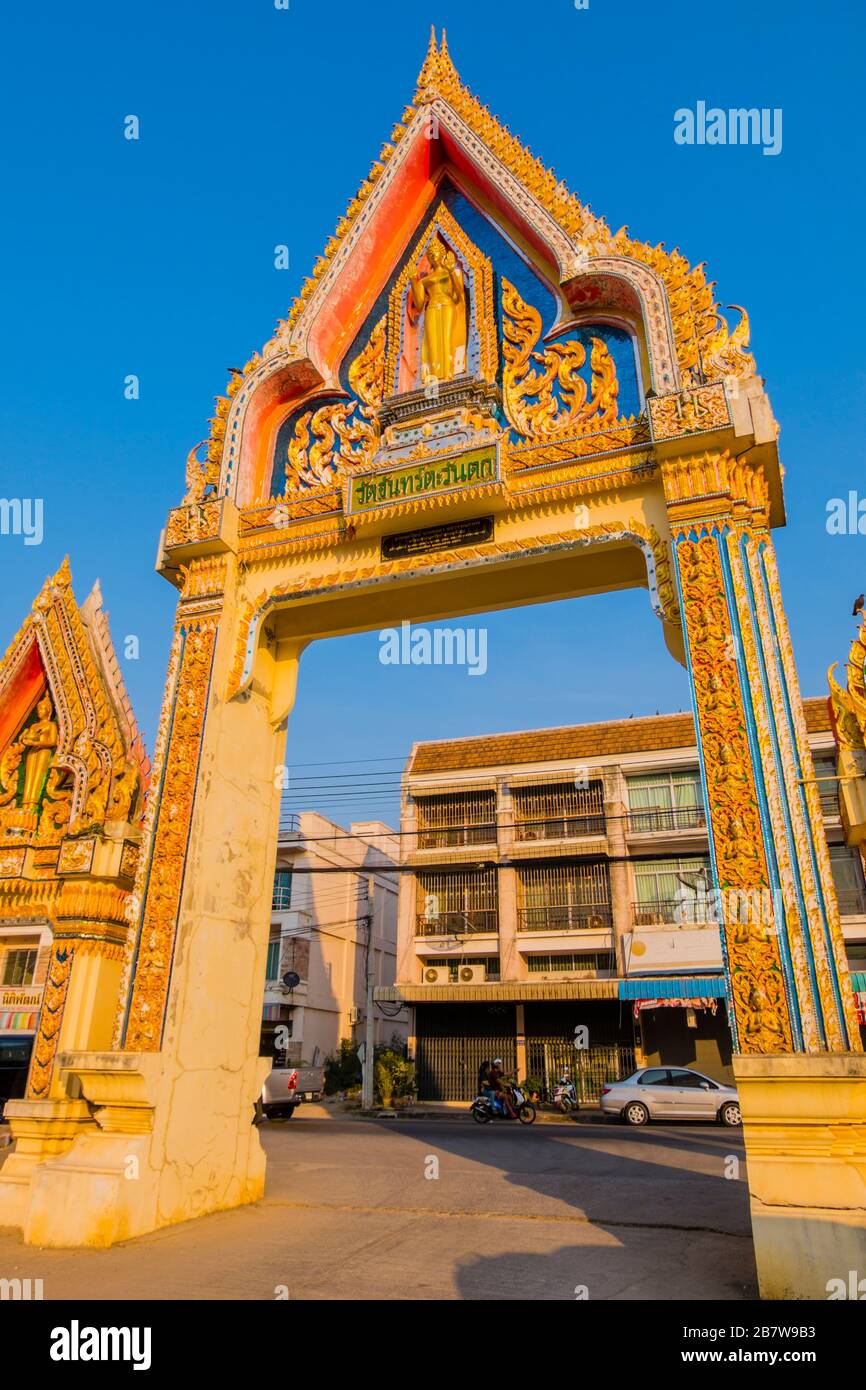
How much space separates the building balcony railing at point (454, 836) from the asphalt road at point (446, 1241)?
19.3 metres

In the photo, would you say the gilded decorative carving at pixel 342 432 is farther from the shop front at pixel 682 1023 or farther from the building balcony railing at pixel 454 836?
the building balcony railing at pixel 454 836

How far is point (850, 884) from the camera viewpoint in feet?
85.2

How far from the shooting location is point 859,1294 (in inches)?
177

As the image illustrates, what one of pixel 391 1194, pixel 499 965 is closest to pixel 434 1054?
pixel 499 965

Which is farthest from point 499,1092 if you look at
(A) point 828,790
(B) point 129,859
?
(B) point 129,859

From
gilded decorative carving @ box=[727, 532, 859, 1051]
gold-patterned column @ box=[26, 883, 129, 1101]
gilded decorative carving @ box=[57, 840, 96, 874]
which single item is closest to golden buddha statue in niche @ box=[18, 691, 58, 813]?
gilded decorative carving @ box=[57, 840, 96, 874]

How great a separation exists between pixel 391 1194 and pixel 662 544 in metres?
6.31

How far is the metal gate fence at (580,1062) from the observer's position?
26719 mm

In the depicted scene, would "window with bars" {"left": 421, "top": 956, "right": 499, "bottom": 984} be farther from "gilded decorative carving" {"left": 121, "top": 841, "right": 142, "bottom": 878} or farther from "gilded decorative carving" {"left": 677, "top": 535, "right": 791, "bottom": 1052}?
"gilded decorative carving" {"left": 677, "top": 535, "right": 791, "bottom": 1052}

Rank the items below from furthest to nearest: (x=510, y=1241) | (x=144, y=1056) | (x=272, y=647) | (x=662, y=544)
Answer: (x=272, y=647) < (x=662, y=544) < (x=144, y=1056) < (x=510, y=1241)

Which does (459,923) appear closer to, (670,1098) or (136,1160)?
(670,1098)

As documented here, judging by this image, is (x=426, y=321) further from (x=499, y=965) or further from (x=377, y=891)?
(x=377, y=891)

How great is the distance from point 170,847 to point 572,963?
74.5ft

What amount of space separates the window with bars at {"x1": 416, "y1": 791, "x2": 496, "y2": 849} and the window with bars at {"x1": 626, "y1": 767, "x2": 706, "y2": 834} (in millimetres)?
4764
